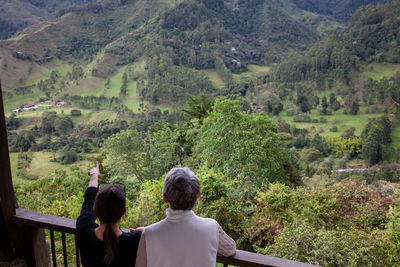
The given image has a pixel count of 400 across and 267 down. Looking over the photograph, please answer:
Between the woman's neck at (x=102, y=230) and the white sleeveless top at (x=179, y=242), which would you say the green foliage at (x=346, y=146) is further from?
the woman's neck at (x=102, y=230)

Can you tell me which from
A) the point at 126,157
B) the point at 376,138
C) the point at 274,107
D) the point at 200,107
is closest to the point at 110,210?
the point at 126,157

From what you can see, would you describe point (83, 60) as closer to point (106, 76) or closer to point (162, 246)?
point (106, 76)

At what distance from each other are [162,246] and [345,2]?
15247 centimetres

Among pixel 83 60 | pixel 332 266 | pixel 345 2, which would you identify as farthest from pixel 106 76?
pixel 345 2

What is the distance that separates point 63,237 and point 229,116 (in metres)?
9.25

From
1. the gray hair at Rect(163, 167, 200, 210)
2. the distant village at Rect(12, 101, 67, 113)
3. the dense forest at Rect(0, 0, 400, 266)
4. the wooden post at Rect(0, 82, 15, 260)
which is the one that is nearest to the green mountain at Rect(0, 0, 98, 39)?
the dense forest at Rect(0, 0, 400, 266)

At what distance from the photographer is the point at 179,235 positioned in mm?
1128

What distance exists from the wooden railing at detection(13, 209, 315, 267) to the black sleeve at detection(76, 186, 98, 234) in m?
0.39

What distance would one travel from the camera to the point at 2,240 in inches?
78.7

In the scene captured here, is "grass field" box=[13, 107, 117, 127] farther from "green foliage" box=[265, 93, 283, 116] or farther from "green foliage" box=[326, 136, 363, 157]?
"green foliage" box=[326, 136, 363, 157]

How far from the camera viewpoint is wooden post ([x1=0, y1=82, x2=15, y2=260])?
175 cm

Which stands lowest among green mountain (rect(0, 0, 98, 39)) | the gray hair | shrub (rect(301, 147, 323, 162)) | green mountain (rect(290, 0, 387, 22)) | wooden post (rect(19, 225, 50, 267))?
shrub (rect(301, 147, 323, 162))

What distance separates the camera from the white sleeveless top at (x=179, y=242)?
3.70 ft

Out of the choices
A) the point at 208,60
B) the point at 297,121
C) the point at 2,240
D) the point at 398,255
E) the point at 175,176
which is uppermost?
the point at 208,60
